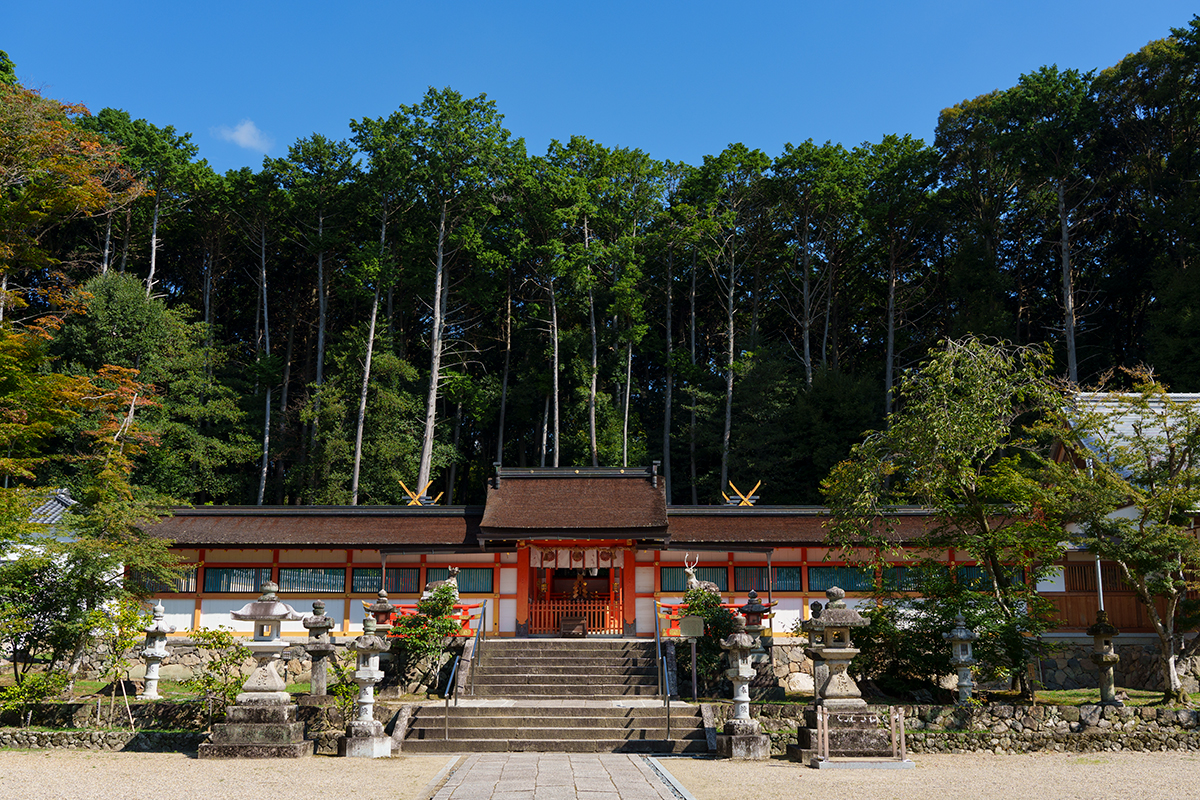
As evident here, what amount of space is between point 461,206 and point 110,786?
930 inches

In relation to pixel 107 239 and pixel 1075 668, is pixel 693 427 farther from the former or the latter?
pixel 107 239

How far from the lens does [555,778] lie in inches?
365

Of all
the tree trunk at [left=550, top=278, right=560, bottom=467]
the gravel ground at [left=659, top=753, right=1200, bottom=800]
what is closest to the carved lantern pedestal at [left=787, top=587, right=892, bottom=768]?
the gravel ground at [left=659, top=753, right=1200, bottom=800]

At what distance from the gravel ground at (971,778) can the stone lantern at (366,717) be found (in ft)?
12.7

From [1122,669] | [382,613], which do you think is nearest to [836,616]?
[382,613]

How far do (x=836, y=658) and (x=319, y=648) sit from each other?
25.7ft

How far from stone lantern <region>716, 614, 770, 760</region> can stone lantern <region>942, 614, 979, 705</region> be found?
3.28 metres

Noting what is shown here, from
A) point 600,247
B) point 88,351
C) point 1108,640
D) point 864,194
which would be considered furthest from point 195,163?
point 1108,640

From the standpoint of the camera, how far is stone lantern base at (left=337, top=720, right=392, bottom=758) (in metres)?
11.1

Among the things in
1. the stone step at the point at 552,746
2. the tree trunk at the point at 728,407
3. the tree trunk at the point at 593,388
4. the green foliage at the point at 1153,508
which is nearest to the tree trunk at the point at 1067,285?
the tree trunk at the point at 728,407

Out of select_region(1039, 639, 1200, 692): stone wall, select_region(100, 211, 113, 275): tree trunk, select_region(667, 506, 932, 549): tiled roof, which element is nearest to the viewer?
select_region(1039, 639, 1200, 692): stone wall

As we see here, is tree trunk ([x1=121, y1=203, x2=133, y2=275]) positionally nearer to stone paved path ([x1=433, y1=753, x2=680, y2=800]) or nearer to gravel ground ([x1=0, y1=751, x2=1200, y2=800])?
gravel ground ([x1=0, y1=751, x2=1200, y2=800])

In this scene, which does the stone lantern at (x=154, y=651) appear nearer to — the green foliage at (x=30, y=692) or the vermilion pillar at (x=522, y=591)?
→ the green foliage at (x=30, y=692)

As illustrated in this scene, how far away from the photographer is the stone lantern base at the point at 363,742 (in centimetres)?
1108
